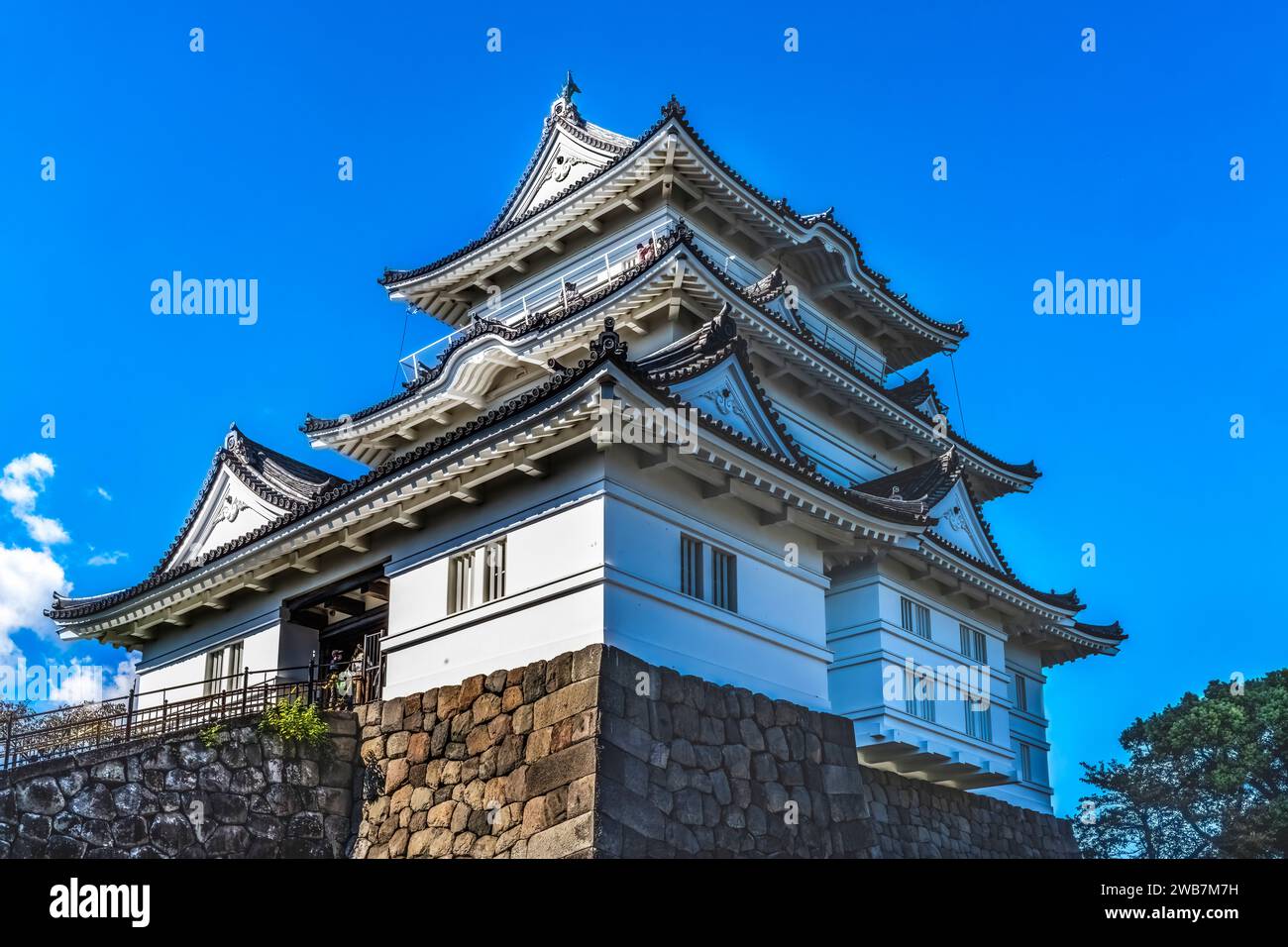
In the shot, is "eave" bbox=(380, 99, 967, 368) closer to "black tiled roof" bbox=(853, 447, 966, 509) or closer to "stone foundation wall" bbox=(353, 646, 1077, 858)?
"black tiled roof" bbox=(853, 447, 966, 509)

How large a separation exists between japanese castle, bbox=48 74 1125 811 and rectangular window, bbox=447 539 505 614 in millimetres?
57

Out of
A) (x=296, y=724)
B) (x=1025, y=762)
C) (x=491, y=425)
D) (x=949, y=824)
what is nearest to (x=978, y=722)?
(x=949, y=824)

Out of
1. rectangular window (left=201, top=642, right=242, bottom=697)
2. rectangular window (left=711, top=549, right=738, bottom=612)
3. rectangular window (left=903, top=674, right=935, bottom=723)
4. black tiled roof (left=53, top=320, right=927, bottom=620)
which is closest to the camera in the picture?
black tiled roof (left=53, top=320, right=927, bottom=620)

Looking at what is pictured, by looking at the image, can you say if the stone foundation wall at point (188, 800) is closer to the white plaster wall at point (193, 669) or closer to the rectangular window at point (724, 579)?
the white plaster wall at point (193, 669)

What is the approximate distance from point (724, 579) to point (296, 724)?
668 cm

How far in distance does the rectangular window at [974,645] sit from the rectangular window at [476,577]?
11307 mm

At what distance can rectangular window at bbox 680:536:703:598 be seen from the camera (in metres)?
19.3

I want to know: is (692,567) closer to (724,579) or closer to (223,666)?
(724,579)

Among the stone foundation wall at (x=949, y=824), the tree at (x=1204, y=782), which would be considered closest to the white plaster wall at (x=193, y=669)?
the stone foundation wall at (x=949, y=824)

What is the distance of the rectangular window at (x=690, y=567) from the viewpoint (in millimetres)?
19328

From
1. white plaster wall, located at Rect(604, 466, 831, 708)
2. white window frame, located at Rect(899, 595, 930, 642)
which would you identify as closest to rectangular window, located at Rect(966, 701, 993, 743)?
white window frame, located at Rect(899, 595, 930, 642)
